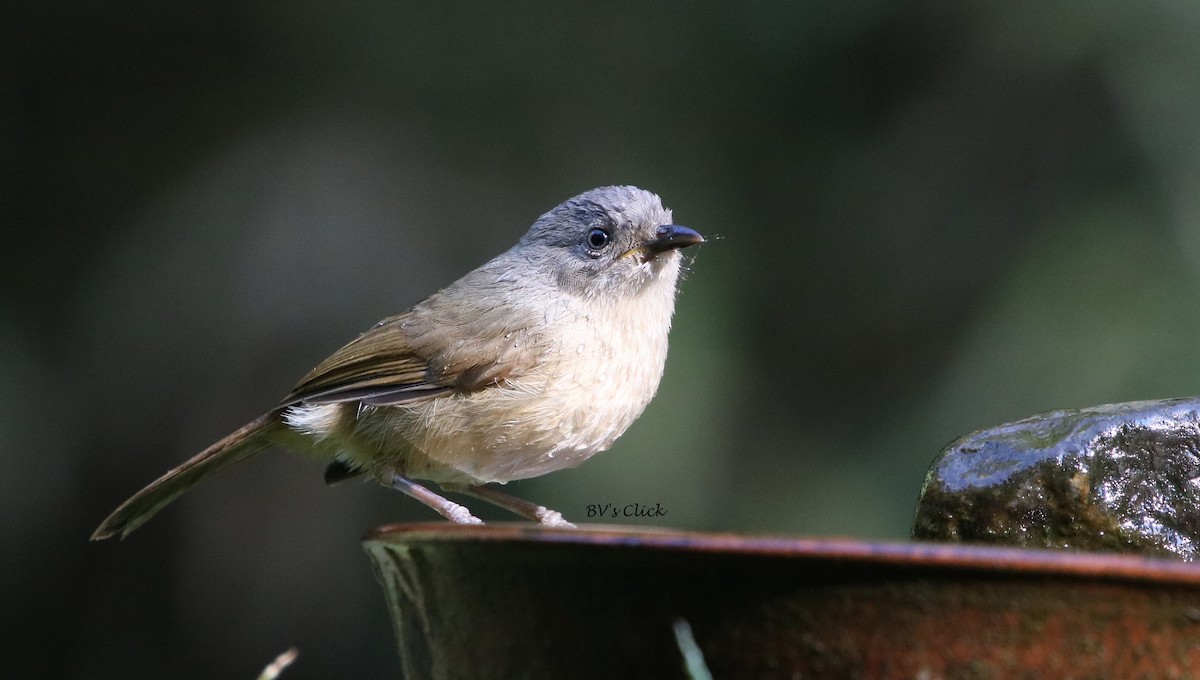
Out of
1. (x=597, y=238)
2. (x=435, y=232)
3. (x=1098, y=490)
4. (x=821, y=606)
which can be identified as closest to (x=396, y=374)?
(x=597, y=238)

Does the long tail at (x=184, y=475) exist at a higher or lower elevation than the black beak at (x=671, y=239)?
lower

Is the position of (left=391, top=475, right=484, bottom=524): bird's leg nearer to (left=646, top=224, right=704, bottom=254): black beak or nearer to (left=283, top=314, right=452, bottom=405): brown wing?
(left=283, top=314, right=452, bottom=405): brown wing

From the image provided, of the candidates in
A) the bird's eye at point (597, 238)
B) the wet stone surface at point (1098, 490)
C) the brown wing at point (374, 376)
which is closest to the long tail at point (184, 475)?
the brown wing at point (374, 376)

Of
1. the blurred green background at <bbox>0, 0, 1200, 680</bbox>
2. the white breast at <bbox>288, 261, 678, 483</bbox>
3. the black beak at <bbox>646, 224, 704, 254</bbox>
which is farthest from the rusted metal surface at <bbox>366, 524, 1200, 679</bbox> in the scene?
the blurred green background at <bbox>0, 0, 1200, 680</bbox>

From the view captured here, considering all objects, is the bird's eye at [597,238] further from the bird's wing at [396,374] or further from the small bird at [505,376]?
the bird's wing at [396,374]

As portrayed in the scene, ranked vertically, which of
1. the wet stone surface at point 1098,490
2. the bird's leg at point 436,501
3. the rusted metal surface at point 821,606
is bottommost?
the wet stone surface at point 1098,490

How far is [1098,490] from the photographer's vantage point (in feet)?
7.57

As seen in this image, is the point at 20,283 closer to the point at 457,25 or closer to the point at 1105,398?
the point at 457,25

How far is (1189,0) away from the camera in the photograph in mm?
4980

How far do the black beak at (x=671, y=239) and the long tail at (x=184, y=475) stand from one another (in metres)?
1.24

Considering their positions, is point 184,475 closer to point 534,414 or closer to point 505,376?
point 505,376

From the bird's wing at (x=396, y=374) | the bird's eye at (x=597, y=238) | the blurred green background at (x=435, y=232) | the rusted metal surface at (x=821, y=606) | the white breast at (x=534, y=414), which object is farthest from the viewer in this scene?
the blurred green background at (x=435, y=232)

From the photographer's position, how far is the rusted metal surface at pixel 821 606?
1408 mm

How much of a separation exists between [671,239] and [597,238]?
10.6 inches
